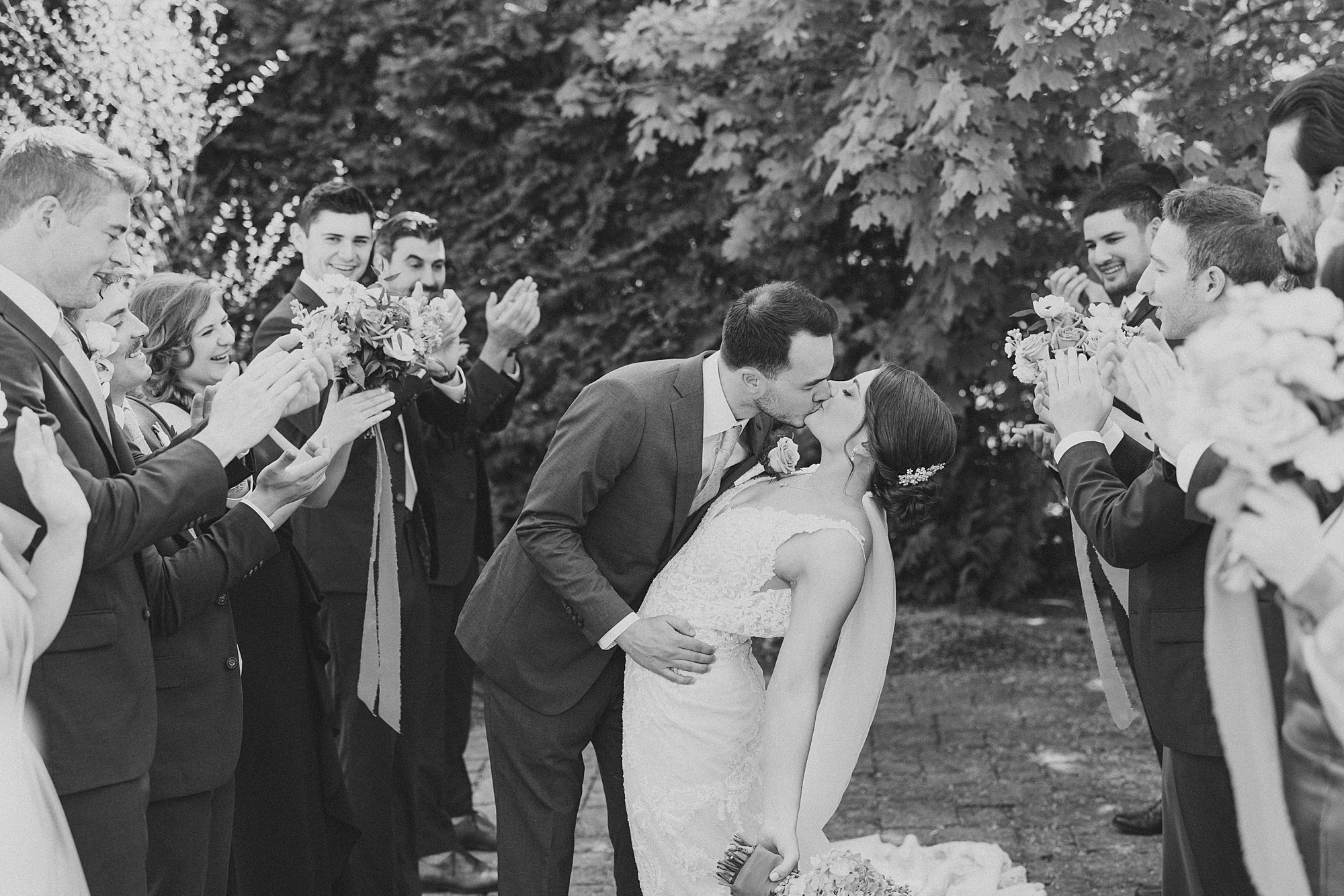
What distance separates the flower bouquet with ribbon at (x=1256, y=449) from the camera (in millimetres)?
1932

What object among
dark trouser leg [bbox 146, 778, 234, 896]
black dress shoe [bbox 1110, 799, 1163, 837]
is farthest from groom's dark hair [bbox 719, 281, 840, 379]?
black dress shoe [bbox 1110, 799, 1163, 837]

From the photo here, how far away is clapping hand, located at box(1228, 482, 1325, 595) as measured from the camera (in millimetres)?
1968

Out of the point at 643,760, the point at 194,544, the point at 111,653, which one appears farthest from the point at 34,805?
the point at 643,760

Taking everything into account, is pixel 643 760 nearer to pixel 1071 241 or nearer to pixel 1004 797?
pixel 1004 797

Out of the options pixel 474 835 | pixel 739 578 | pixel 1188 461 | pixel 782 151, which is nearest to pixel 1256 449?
pixel 1188 461

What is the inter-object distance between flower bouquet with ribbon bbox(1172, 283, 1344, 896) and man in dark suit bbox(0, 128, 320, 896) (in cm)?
190

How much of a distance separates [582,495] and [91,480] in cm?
129

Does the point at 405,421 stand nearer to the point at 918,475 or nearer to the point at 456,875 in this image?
the point at 456,875

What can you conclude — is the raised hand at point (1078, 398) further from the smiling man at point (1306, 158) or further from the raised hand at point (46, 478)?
the raised hand at point (46, 478)

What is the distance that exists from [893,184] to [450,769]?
10.7 ft

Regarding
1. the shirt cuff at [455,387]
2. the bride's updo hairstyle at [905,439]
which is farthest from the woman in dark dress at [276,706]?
the bride's updo hairstyle at [905,439]

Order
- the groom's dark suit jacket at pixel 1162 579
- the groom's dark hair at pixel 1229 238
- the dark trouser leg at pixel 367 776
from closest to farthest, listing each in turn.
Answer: the groom's dark suit jacket at pixel 1162 579 → the groom's dark hair at pixel 1229 238 → the dark trouser leg at pixel 367 776

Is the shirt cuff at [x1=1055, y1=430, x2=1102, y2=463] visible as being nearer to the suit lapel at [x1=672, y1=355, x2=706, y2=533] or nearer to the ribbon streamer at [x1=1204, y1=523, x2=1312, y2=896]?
the suit lapel at [x1=672, y1=355, x2=706, y2=533]

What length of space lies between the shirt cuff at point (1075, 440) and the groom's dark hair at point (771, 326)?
693mm
